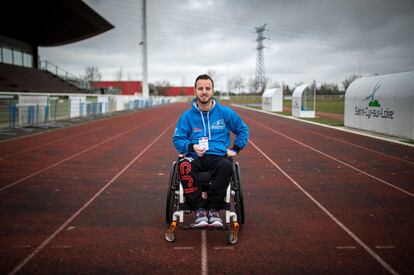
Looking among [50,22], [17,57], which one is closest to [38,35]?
[17,57]

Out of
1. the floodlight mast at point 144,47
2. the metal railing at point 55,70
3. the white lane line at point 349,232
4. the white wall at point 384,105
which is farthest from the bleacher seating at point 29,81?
the white lane line at point 349,232

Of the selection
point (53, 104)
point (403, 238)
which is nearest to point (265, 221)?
point (403, 238)

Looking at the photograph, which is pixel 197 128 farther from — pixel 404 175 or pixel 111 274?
pixel 404 175

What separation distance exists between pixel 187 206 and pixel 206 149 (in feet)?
2.04

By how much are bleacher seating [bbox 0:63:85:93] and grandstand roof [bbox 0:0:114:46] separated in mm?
3694

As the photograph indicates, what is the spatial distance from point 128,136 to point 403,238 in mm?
11732

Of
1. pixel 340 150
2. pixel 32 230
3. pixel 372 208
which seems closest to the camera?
pixel 32 230

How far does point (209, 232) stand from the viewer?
4.11 meters

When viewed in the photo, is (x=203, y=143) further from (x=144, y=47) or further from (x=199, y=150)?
(x=144, y=47)

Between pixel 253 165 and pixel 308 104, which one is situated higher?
pixel 308 104

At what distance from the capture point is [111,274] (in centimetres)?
303

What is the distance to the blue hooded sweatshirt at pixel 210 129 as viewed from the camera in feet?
12.6

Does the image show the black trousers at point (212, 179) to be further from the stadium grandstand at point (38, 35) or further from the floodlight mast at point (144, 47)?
the floodlight mast at point (144, 47)

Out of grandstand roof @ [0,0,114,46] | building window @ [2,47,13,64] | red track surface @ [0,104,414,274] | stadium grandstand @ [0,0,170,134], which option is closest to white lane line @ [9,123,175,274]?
red track surface @ [0,104,414,274]
